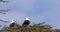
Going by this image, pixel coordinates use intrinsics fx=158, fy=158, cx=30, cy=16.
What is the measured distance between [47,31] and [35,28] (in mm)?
362

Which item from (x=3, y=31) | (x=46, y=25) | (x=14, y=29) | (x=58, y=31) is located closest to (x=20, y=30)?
(x=14, y=29)

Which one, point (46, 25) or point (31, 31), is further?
point (46, 25)

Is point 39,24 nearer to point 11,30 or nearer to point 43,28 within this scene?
point 43,28

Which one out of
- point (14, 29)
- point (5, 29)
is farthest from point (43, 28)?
point (5, 29)

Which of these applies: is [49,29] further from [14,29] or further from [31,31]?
[14,29]

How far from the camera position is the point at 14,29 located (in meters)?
4.68

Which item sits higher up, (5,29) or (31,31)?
(5,29)

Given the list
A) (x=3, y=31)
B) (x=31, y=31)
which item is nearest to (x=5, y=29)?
(x=3, y=31)

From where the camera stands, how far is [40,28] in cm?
468

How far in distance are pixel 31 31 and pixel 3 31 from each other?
2.79 feet

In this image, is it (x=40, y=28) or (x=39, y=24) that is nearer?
(x=40, y=28)

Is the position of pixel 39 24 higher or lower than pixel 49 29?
higher

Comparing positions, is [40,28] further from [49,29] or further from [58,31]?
[58,31]

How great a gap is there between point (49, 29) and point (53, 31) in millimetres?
154
